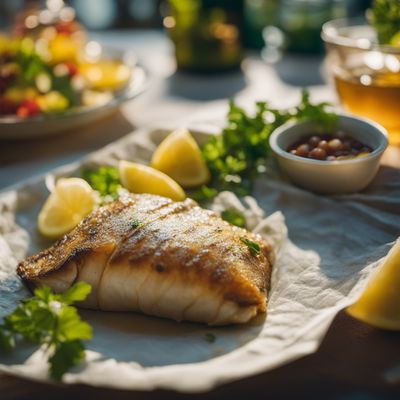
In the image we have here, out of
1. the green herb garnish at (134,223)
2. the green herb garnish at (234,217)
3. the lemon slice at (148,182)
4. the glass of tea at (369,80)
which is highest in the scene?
the glass of tea at (369,80)

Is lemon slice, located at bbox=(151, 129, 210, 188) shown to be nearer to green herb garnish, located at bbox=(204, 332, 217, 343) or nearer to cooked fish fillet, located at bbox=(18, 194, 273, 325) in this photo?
cooked fish fillet, located at bbox=(18, 194, 273, 325)

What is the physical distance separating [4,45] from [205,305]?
3.12 metres

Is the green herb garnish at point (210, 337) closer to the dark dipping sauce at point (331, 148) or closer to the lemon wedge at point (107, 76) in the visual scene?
the dark dipping sauce at point (331, 148)

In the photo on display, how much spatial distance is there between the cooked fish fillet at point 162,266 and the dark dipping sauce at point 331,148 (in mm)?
573

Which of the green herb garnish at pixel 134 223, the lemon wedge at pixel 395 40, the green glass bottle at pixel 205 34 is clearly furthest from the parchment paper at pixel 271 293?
the green glass bottle at pixel 205 34

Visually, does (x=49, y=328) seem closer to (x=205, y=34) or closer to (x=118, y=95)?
(x=118, y=95)

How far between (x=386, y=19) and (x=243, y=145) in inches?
39.3

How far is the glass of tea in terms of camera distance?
2.80 metres

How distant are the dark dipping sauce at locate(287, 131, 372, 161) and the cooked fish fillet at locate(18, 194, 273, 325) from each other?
1.88ft

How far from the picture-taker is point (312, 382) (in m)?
1.61

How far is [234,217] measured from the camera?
2.44m

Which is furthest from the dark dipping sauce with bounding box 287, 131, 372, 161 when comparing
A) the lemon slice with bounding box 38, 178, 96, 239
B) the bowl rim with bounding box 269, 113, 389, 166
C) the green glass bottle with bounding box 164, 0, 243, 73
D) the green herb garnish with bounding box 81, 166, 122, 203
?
the green glass bottle with bounding box 164, 0, 243, 73

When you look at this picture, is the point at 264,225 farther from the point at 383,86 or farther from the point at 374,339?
the point at 383,86

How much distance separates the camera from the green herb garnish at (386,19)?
288cm
